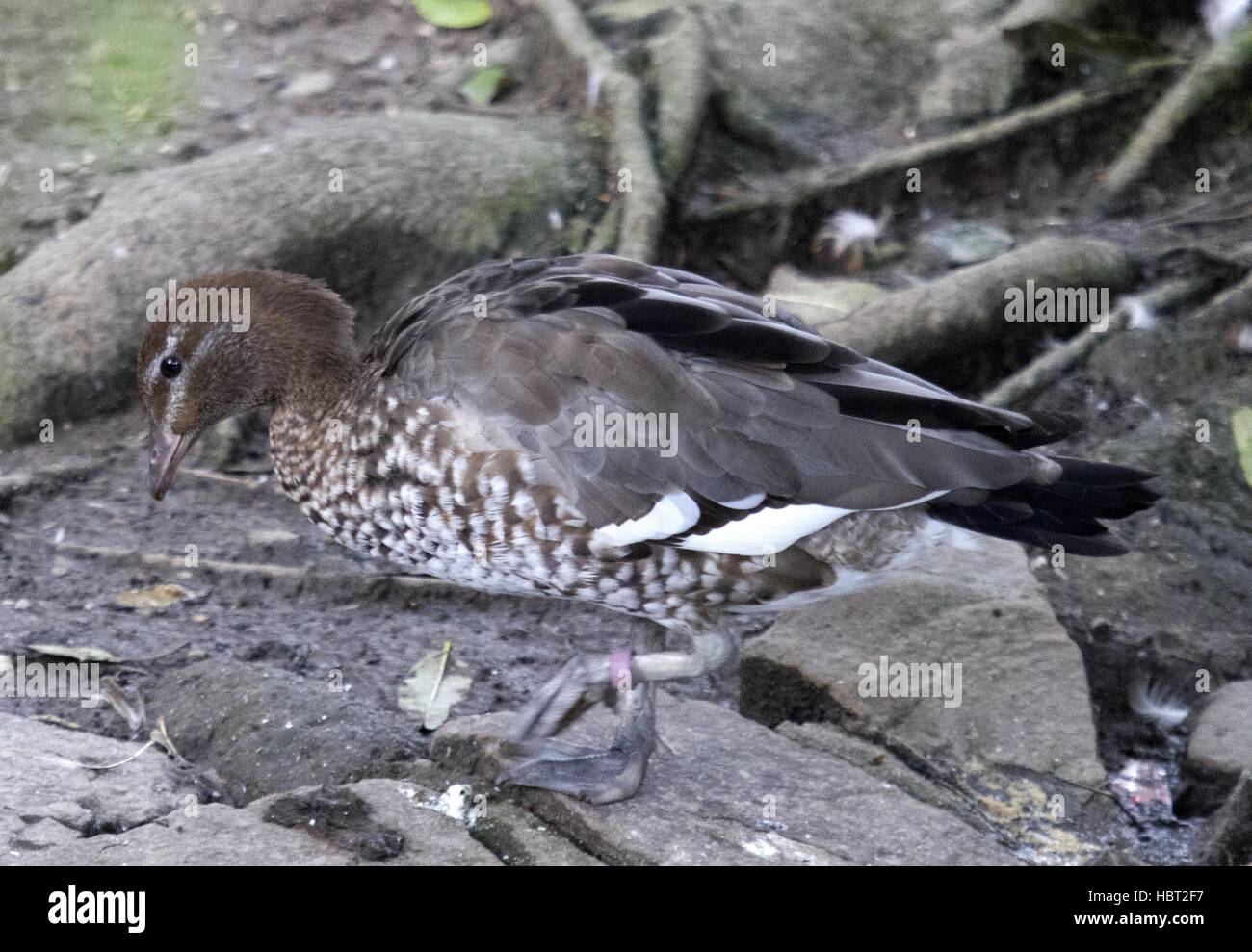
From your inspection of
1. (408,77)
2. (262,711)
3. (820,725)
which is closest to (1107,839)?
(820,725)

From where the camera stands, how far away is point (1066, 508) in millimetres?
3768

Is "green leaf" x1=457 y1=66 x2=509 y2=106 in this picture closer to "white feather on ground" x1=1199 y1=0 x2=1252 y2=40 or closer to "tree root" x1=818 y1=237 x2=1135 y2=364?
"tree root" x1=818 y1=237 x2=1135 y2=364

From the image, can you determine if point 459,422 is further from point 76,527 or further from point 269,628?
point 76,527

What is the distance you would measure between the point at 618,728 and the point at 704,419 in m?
0.84

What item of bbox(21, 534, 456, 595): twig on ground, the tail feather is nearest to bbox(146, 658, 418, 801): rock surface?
bbox(21, 534, 456, 595): twig on ground

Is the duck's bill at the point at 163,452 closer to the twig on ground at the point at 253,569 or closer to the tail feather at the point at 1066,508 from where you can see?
the twig on ground at the point at 253,569

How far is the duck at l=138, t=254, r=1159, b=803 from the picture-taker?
3.63 meters

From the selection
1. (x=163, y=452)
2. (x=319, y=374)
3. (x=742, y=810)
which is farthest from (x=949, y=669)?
(x=163, y=452)

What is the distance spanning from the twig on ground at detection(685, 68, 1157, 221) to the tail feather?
2.87 meters

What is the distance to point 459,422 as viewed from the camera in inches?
146

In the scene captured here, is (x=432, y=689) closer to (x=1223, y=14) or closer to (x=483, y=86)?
(x=483, y=86)

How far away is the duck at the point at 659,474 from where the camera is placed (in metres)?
3.63

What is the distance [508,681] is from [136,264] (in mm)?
2113

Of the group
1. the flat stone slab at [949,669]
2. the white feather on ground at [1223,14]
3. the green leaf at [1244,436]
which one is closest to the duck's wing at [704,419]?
the flat stone slab at [949,669]
